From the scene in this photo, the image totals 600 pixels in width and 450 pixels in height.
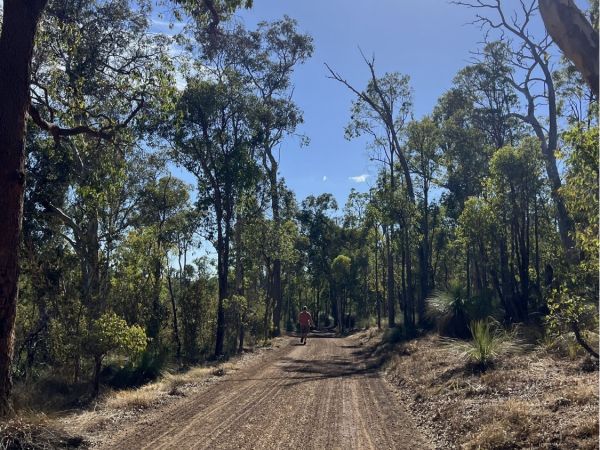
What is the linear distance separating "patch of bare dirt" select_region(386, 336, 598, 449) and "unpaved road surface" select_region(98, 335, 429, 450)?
0.47 meters

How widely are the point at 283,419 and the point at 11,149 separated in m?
5.79

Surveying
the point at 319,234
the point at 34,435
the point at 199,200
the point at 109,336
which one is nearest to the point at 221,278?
the point at 199,200

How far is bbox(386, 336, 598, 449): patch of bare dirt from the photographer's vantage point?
6102 millimetres

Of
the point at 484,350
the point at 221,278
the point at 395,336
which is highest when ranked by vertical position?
the point at 221,278

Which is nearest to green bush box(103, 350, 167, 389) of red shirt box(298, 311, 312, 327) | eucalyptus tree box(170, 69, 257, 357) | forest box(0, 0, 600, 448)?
forest box(0, 0, 600, 448)

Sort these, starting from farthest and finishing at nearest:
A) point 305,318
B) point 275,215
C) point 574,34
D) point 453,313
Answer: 1. point 275,215
2. point 305,318
3. point 453,313
4. point 574,34

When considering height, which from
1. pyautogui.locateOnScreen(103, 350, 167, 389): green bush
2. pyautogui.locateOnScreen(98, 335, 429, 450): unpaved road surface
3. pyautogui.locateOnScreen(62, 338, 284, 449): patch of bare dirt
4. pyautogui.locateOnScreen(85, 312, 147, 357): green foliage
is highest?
pyautogui.locateOnScreen(85, 312, 147, 357): green foliage

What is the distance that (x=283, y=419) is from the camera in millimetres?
8766

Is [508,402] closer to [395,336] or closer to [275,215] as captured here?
[395,336]

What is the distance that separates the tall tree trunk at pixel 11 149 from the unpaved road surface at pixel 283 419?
2.23 metres

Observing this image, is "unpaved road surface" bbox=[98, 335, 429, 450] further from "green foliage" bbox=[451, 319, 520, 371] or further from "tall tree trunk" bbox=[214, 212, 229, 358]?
"tall tree trunk" bbox=[214, 212, 229, 358]

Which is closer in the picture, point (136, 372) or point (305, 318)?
point (136, 372)

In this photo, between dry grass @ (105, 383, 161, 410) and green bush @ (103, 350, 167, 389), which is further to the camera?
green bush @ (103, 350, 167, 389)

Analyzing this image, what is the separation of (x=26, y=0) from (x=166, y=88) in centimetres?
295
